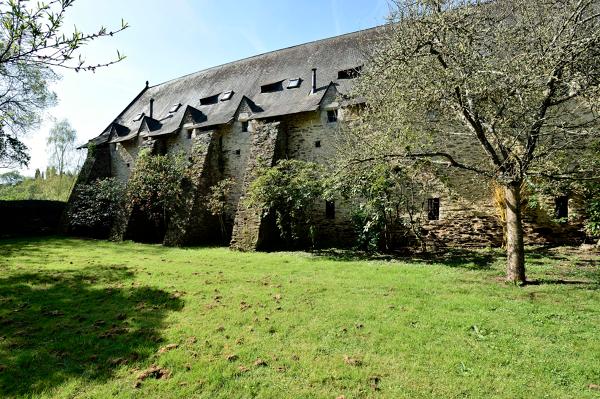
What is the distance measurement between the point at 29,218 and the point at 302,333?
23.5 meters

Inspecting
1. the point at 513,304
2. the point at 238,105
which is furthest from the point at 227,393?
the point at 238,105

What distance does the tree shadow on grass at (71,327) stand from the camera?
4.29 meters

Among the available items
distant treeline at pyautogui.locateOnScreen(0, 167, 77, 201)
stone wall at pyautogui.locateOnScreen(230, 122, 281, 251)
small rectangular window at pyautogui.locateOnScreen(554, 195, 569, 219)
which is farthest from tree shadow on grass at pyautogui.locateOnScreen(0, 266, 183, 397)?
distant treeline at pyautogui.locateOnScreen(0, 167, 77, 201)

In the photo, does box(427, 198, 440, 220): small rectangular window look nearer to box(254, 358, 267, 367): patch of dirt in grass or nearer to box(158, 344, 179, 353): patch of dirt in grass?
box(254, 358, 267, 367): patch of dirt in grass

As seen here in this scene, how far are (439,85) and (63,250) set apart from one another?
49.8ft

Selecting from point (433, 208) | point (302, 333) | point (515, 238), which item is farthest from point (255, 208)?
point (302, 333)

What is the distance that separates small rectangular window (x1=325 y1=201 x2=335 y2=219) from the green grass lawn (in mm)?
6395

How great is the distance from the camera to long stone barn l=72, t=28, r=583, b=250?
44.1 feet

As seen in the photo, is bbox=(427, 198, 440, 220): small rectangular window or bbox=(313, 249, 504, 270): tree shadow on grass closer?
bbox=(313, 249, 504, 270): tree shadow on grass

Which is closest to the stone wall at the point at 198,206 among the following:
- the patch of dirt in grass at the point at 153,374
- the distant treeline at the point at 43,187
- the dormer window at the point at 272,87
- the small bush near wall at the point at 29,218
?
the dormer window at the point at 272,87

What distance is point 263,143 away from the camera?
16.2 meters

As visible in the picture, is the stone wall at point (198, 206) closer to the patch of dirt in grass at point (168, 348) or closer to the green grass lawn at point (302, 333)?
the green grass lawn at point (302, 333)

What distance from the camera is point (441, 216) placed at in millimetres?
13859

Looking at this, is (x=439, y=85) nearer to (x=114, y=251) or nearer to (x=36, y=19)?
(x=36, y=19)
